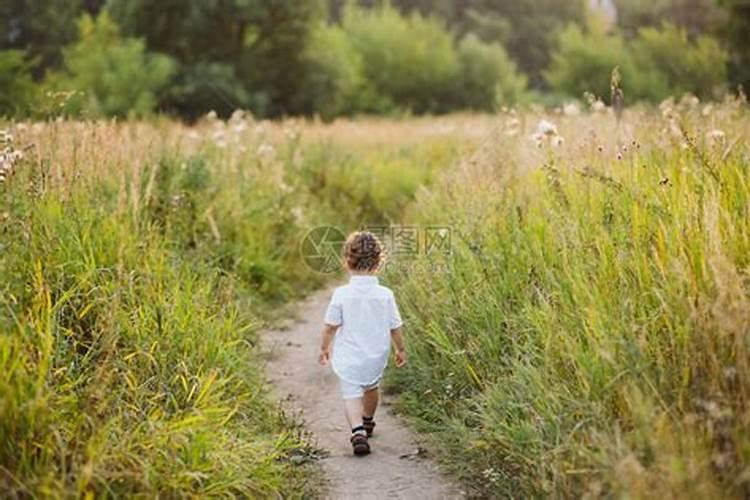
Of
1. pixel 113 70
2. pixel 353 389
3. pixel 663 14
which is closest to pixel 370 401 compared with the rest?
pixel 353 389

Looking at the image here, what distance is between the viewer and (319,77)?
94.6ft

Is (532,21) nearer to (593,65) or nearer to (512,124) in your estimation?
(593,65)

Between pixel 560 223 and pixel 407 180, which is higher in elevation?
pixel 560 223

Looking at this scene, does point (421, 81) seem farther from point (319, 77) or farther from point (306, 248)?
point (306, 248)

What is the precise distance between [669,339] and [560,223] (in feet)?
4.57

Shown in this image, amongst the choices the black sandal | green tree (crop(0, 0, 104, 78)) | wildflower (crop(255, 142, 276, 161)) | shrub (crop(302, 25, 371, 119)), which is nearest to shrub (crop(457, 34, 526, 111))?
shrub (crop(302, 25, 371, 119))

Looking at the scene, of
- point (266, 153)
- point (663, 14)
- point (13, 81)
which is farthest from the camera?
point (663, 14)

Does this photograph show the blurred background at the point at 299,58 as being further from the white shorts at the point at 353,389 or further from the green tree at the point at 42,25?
the white shorts at the point at 353,389

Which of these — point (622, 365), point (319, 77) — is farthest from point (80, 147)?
point (319, 77)

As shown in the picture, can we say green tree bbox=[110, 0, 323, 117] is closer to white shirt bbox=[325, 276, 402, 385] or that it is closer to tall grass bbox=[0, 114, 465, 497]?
tall grass bbox=[0, 114, 465, 497]

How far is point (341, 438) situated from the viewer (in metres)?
5.00

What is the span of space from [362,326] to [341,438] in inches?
26.8

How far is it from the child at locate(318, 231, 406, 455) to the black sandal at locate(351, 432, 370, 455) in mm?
172

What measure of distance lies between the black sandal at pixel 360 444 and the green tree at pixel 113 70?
58.0 ft
